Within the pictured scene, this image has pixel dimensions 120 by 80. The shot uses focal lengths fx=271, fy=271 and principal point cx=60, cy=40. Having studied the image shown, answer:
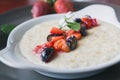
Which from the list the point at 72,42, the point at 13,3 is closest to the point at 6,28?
the point at 72,42

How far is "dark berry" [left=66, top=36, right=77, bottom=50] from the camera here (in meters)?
0.90

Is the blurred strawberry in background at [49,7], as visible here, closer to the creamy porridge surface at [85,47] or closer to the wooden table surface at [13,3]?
the creamy porridge surface at [85,47]

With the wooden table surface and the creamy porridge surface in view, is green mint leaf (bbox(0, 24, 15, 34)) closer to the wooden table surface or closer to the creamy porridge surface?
the creamy porridge surface

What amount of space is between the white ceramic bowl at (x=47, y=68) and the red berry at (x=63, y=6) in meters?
0.07

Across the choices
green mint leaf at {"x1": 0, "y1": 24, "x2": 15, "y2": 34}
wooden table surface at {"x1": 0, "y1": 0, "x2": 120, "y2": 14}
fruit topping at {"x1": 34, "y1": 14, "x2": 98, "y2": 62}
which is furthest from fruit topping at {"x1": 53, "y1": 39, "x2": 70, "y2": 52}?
wooden table surface at {"x1": 0, "y1": 0, "x2": 120, "y2": 14}

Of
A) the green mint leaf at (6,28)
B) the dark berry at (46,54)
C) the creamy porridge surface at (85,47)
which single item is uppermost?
the green mint leaf at (6,28)

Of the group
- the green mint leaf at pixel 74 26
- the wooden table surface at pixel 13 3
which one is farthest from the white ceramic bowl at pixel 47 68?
the wooden table surface at pixel 13 3

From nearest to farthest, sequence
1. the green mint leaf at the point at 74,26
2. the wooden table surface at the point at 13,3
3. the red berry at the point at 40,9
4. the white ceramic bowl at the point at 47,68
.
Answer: the white ceramic bowl at the point at 47,68
the green mint leaf at the point at 74,26
the red berry at the point at 40,9
the wooden table surface at the point at 13,3

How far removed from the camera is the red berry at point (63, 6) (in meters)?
1.33

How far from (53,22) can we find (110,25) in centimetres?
25

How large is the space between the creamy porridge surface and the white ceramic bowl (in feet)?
0.08

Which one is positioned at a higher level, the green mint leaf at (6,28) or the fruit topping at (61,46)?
the green mint leaf at (6,28)

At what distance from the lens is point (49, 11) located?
4.47 ft

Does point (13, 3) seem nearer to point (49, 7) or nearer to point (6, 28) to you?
point (49, 7)
